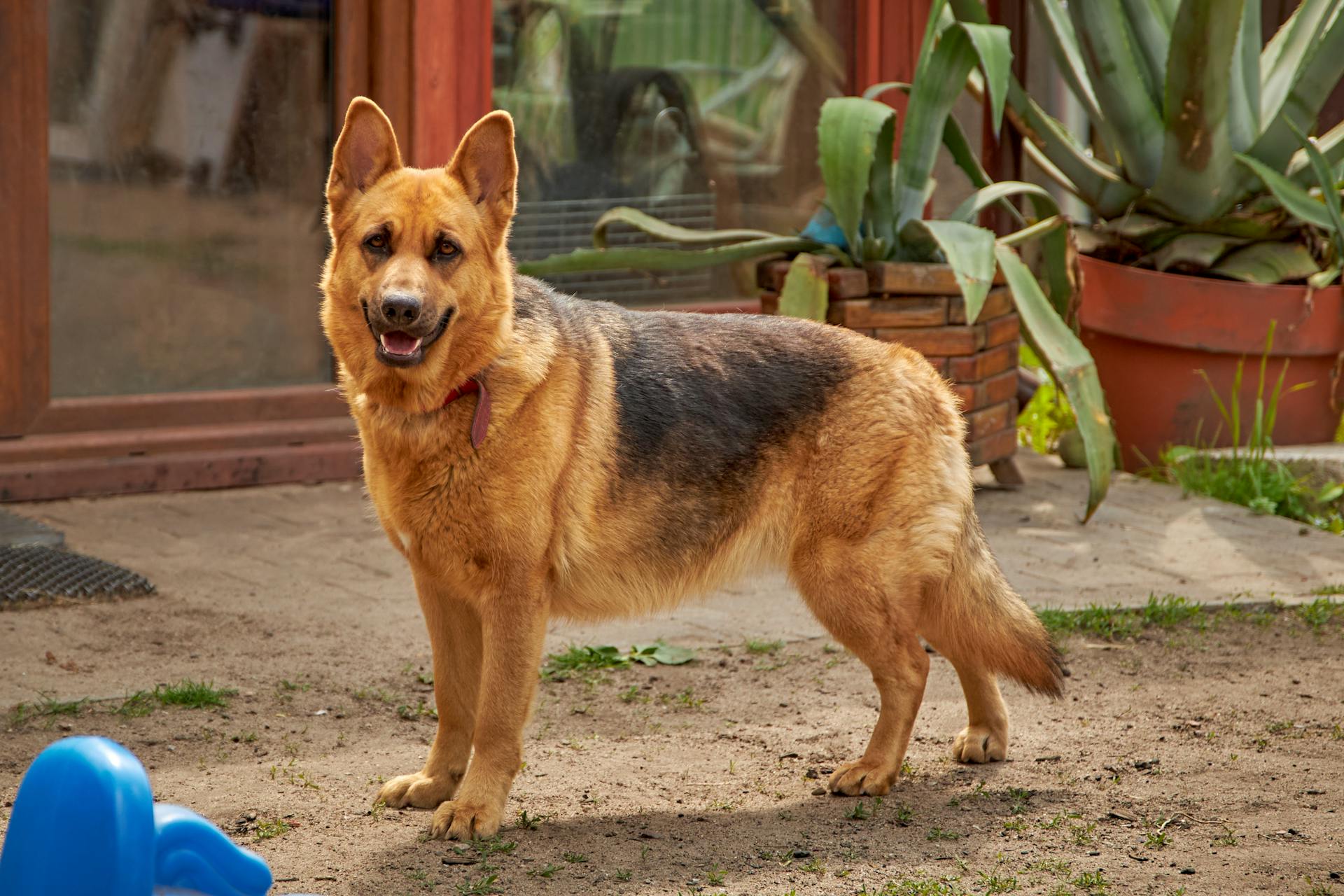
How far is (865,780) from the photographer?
412cm

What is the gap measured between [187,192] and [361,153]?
3.69m

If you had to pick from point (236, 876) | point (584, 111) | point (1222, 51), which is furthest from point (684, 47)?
point (236, 876)

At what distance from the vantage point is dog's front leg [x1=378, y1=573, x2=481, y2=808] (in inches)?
157

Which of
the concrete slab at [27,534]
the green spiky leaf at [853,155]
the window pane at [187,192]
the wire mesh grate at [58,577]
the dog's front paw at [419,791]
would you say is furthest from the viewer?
the window pane at [187,192]

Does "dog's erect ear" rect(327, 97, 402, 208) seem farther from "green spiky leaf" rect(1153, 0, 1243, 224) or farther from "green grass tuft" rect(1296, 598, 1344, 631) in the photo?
"green spiky leaf" rect(1153, 0, 1243, 224)

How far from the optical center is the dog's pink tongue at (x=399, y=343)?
364 centimetres

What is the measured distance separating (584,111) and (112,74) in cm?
231

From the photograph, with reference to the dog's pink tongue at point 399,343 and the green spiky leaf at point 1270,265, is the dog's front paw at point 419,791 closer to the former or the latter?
the dog's pink tongue at point 399,343

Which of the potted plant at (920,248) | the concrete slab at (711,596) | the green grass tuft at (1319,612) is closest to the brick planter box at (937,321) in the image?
the potted plant at (920,248)

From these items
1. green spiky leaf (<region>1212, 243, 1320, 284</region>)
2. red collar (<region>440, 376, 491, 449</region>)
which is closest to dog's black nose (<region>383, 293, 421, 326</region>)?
red collar (<region>440, 376, 491, 449</region>)

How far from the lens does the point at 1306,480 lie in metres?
7.23

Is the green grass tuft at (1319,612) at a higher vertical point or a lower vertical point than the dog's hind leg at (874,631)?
lower

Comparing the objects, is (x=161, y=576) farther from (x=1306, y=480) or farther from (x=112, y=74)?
(x=1306, y=480)

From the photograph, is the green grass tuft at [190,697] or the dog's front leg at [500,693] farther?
the green grass tuft at [190,697]
